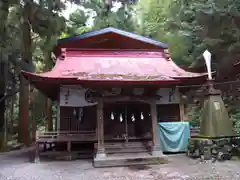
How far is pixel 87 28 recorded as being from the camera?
18.7 meters

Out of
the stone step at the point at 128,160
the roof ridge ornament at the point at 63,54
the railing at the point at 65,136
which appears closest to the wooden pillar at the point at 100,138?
the stone step at the point at 128,160

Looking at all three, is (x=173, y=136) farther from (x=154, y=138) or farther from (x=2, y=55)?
(x=2, y=55)

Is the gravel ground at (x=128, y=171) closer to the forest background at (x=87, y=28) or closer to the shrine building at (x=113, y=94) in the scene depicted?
the shrine building at (x=113, y=94)

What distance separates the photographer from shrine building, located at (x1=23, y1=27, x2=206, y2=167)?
8.43 meters

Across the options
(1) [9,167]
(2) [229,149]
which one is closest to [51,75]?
(1) [9,167]

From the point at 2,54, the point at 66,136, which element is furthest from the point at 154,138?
the point at 2,54

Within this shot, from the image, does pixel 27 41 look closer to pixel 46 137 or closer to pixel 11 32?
pixel 11 32

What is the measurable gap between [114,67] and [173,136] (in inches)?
144

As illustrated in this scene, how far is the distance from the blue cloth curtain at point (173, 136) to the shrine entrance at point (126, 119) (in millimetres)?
741

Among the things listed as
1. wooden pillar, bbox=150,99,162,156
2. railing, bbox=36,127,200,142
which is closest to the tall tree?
railing, bbox=36,127,200,142

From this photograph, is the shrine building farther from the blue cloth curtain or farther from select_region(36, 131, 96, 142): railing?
the blue cloth curtain

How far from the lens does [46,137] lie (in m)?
9.17

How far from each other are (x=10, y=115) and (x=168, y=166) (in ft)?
50.9

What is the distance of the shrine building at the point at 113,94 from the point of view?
27.7 ft
